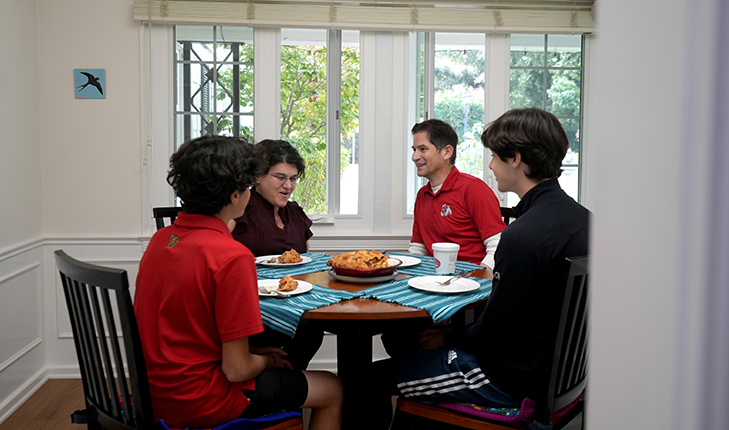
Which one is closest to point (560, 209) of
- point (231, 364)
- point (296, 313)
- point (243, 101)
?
point (296, 313)

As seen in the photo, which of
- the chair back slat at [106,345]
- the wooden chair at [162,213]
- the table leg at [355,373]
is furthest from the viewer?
the wooden chair at [162,213]

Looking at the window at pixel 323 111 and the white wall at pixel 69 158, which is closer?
the white wall at pixel 69 158

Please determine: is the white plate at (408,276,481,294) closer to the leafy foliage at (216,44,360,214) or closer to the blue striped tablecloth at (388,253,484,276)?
the blue striped tablecloth at (388,253,484,276)

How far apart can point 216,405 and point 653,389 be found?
46.6 inches

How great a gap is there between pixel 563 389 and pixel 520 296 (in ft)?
0.99

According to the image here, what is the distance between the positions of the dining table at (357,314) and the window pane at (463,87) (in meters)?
1.51

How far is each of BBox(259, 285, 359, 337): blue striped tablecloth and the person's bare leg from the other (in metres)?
0.18

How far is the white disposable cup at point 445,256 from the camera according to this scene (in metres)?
1.96

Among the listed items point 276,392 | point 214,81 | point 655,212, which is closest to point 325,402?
point 276,392

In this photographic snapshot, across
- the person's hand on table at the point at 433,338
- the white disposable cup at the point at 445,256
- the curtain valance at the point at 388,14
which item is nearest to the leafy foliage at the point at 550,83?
the curtain valance at the point at 388,14

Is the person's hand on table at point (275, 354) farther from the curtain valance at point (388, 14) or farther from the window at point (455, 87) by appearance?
the curtain valance at point (388, 14)

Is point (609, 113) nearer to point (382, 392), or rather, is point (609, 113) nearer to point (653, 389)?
point (653, 389)

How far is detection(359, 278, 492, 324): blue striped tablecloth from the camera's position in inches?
60.5

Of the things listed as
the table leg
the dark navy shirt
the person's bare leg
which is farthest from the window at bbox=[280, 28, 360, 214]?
the dark navy shirt
